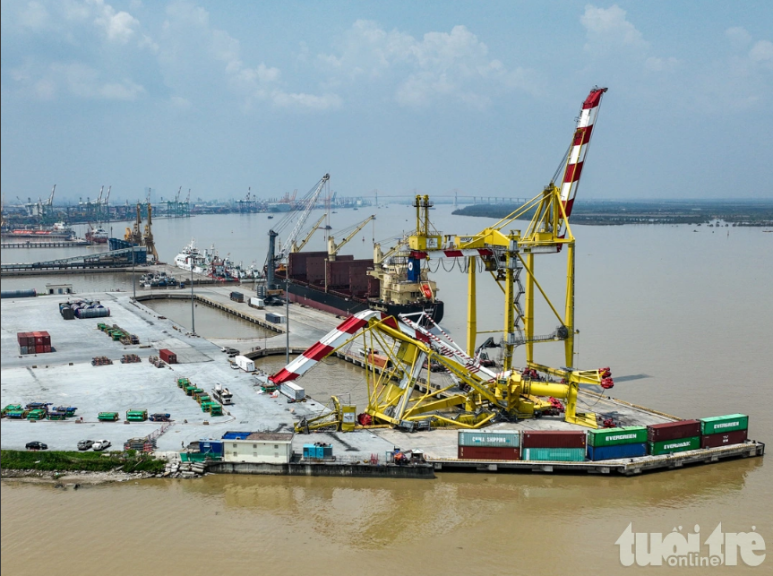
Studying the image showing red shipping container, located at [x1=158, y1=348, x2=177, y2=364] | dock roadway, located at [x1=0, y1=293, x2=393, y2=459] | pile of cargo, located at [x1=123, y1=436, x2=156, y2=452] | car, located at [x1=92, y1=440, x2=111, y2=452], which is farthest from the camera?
red shipping container, located at [x1=158, y1=348, x2=177, y2=364]

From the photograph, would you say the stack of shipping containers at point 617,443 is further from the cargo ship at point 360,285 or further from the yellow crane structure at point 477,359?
the cargo ship at point 360,285

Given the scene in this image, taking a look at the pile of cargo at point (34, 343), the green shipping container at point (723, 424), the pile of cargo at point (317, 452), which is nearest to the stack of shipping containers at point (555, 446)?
the green shipping container at point (723, 424)

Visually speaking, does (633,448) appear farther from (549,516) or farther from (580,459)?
(549,516)

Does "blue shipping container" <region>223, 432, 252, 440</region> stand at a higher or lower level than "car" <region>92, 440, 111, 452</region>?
higher

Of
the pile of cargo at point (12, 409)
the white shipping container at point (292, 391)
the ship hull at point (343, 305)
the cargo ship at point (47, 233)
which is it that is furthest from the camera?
the cargo ship at point (47, 233)

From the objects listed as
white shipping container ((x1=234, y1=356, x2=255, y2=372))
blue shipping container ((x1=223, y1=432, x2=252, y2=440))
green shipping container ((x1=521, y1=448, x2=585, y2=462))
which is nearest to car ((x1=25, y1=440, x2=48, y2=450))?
blue shipping container ((x1=223, y1=432, x2=252, y2=440))

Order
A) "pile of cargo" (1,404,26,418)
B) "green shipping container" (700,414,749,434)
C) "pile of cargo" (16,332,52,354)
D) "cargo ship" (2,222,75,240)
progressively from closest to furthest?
"green shipping container" (700,414,749,434), "pile of cargo" (1,404,26,418), "pile of cargo" (16,332,52,354), "cargo ship" (2,222,75,240)

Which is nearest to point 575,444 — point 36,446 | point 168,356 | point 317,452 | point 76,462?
point 317,452

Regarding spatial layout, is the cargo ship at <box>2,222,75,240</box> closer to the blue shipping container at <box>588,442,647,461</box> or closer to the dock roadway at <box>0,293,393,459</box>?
the dock roadway at <box>0,293,393,459</box>
